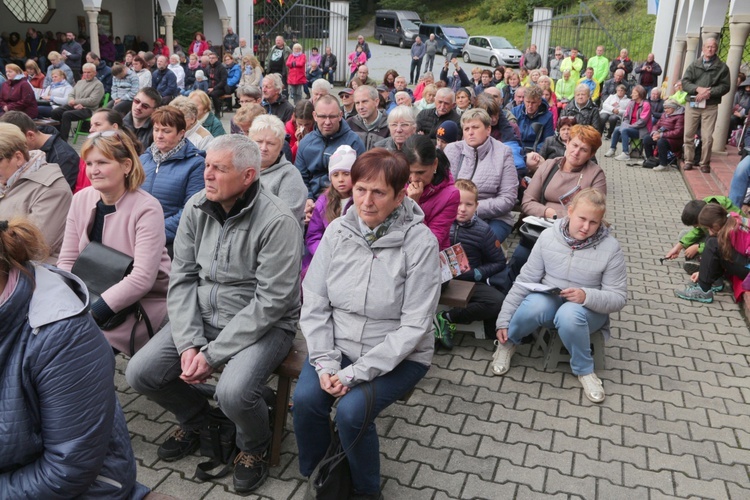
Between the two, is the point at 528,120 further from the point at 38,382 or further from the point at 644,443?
the point at 38,382

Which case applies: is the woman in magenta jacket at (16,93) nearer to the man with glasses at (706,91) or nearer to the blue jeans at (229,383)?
the blue jeans at (229,383)

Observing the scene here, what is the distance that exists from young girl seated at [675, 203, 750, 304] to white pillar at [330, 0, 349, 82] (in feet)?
63.7

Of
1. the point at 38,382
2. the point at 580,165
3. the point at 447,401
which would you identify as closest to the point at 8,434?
the point at 38,382

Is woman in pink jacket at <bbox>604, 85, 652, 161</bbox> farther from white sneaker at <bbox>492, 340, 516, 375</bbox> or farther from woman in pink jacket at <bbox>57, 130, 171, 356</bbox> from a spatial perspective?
woman in pink jacket at <bbox>57, 130, 171, 356</bbox>

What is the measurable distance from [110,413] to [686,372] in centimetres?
389

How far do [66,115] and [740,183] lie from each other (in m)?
10.4

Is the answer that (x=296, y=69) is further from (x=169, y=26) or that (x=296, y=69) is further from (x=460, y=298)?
(x=460, y=298)

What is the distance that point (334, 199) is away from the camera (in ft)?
14.4

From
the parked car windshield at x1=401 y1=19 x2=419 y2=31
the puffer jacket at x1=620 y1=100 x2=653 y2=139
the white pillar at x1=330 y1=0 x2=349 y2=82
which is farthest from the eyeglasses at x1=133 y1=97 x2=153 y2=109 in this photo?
the parked car windshield at x1=401 y1=19 x2=419 y2=31

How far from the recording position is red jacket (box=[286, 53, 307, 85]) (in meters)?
18.4

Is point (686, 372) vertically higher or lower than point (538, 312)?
lower

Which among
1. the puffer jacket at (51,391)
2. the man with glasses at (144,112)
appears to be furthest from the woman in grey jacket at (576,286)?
the man with glasses at (144,112)

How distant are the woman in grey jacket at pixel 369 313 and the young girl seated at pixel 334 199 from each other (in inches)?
42.1

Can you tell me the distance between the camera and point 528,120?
884 centimetres
